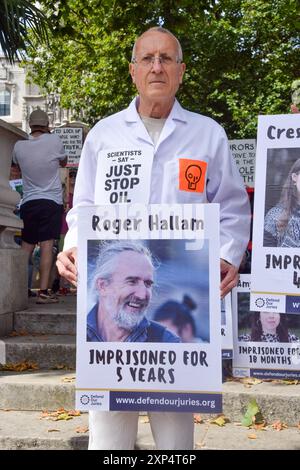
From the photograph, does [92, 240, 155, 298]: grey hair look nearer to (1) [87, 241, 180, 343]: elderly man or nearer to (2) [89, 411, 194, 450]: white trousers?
(1) [87, 241, 180, 343]: elderly man

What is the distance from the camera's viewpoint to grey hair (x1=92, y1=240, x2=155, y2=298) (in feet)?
9.72

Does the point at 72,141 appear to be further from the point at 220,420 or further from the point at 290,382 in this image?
the point at 220,420

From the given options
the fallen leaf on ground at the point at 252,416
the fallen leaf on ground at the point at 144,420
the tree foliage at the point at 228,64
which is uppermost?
the tree foliage at the point at 228,64

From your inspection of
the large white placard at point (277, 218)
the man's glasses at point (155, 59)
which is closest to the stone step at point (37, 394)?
the large white placard at point (277, 218)

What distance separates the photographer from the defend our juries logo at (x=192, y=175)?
3084 mm

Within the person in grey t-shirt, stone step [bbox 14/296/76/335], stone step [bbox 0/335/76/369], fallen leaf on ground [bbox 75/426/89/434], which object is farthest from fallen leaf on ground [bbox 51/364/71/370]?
the person in grey t-shirt

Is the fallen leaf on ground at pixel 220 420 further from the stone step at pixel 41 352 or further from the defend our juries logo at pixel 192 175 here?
the defend our juries logo at pixel 192 175

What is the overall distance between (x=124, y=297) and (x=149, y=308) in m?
0.10

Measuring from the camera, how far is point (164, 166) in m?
3.10

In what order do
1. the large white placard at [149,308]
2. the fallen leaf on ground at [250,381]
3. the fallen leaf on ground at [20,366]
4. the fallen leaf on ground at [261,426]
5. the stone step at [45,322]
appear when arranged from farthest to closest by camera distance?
the stone step at [45,322] < the fallen leaf on ground at [20,366] < the fallen leaf on ground at [250,381] < the fallen leaf on ground at [261,426] < the large white placard at [149,308]

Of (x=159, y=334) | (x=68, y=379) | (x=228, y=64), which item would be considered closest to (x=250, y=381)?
(x=68, y=379)

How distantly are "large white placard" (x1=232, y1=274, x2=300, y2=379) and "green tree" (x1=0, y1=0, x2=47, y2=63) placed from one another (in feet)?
16.6

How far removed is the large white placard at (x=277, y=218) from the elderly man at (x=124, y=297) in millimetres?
668

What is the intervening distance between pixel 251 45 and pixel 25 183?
20949mm
